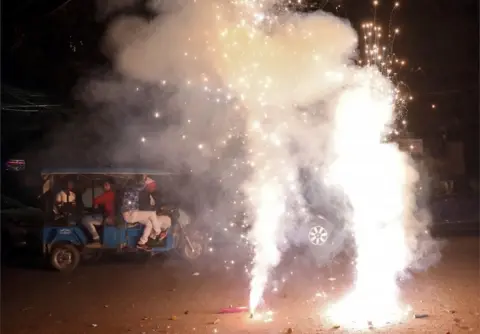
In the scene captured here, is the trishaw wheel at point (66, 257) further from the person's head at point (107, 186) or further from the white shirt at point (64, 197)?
the person's head at point (107, 186)

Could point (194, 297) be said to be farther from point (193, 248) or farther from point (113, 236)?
point (193, 248)

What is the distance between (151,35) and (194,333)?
4.69 m

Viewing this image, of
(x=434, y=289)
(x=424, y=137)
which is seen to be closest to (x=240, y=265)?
(x=434, y=289)

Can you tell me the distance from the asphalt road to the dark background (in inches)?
180

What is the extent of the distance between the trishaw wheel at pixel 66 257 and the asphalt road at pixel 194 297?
168mm

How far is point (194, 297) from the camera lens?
882cm

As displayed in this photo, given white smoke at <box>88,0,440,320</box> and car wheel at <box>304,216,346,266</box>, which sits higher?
white smoke at <box>88,0,440,320</box>

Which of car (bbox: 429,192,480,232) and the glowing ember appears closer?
the glowing ember

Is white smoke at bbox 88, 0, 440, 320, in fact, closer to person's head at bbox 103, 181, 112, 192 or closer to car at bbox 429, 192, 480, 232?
person's head at bbox 103, 181, 112, 192

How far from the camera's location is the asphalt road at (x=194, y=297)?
726 cm

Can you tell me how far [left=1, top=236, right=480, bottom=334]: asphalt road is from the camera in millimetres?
7264

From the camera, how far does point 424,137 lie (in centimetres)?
2498

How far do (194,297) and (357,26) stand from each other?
19.3 ft

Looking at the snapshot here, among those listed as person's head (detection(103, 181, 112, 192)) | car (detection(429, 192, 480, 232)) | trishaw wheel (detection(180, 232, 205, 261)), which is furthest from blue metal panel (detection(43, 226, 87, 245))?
car (detection(429, 192, 480, 232))
